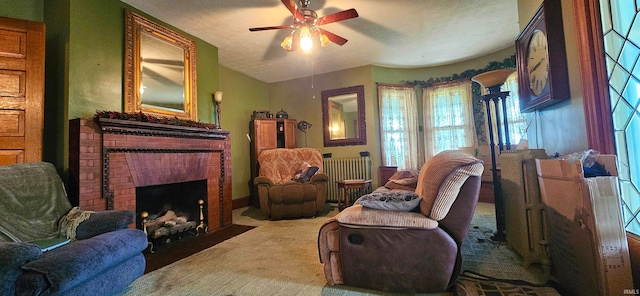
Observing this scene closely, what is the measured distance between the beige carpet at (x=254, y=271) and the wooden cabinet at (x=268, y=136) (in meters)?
2.12

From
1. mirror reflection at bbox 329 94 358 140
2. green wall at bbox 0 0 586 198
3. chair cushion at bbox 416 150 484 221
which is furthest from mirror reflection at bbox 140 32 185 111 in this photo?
chair cushion at bbox 416 150 484 221

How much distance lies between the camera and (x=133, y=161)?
2357 millimetres

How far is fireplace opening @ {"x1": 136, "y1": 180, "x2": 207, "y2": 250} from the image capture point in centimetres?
257

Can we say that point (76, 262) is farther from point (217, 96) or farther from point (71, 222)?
point (217, 96)

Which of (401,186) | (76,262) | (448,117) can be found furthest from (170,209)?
(448,117)

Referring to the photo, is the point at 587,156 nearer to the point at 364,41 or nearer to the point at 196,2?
the point at 364,41

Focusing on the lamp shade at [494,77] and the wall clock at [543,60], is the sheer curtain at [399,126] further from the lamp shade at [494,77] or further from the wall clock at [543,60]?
the wall clock at [543,60]

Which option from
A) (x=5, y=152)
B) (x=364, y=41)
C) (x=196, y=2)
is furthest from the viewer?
(x=364, y=41)

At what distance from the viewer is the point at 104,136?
216cm

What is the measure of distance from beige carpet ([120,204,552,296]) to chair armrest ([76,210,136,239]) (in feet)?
1.48

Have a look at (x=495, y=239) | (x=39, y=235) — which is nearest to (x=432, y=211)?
(x=495, y=239)

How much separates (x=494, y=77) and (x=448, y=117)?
2.41 m

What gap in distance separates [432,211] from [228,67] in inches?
168

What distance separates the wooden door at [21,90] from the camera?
6.29 feet
